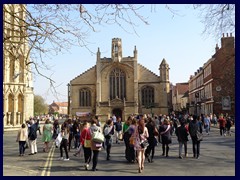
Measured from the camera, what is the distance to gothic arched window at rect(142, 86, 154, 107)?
58938 millimetres

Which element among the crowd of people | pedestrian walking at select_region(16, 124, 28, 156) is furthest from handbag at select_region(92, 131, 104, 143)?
pedestrian walking at select_region(16, 124, 28, 156)

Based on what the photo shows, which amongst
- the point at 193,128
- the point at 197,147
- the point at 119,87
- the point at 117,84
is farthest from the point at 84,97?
the point at 197,147

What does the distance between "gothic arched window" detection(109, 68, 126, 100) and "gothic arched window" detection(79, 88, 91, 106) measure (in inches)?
177

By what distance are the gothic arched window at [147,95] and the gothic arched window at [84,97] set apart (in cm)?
1081

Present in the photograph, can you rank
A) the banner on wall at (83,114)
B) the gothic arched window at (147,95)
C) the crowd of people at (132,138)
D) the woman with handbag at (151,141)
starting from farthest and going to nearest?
the gothic arched window at (147,95), the banner on wall at (83,114), the woman with handbag at (151,141), the crowd of people at (132,138)

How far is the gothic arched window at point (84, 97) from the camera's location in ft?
196

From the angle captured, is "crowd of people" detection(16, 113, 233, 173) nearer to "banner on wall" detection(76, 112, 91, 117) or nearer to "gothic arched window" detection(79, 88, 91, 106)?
"banner on wall" detection(76, 112, 91, 117)

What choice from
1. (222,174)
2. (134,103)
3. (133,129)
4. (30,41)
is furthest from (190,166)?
(134,103)

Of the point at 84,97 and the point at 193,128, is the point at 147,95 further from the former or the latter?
the point at 193,128

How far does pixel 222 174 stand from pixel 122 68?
51.9 meters

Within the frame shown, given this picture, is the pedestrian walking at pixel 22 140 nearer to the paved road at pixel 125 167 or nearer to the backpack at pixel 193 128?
the paved road at pixel 125 167

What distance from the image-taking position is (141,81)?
195ft

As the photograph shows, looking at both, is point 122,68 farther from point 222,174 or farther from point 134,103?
point 222,174

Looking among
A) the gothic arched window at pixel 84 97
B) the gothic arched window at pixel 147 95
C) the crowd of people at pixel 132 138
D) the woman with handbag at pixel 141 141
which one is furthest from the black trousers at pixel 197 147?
the gothic arched window at pixel 84 97
